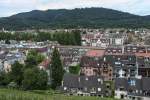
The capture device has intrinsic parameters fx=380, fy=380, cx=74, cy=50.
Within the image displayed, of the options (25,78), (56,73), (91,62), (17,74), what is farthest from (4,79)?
(91,62)

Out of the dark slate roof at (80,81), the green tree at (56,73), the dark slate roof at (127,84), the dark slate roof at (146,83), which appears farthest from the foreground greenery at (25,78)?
the dark slate roof at (146,83)

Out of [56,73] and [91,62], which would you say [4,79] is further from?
[91,62]

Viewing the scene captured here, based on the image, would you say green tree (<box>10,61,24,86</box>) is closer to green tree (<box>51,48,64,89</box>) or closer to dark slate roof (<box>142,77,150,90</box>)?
green tree (<box>51,48,64,89</box>)

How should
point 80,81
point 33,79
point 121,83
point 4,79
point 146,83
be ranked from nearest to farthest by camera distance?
point 146,83 → point 121,83 → point 80,81 → point 33,79 → point 4,79

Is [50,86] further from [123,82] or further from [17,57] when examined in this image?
[17,57]

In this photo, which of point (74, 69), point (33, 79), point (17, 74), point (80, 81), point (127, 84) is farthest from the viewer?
point (74, 69)

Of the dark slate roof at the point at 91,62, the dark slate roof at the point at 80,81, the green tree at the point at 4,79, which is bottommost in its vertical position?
the green tree at the point at 4,79

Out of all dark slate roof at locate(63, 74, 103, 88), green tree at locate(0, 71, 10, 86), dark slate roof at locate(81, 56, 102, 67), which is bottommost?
green tree at locate(0, 71, 10, 86)

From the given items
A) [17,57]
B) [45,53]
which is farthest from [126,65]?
[45,53]

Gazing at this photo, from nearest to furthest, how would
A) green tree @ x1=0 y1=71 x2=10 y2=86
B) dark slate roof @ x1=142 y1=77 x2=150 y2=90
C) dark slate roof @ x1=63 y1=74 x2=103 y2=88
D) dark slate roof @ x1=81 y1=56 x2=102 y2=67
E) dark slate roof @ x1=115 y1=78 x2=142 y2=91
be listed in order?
dark slate roof @ x1=142 y1=77 x2=150 y2=90, dark slate roof @ x1=115 y1=78 x2=142 y2=91, dark slate roof @ x1=63 y1=74 x2=103 y2=88, green tree @ x1=0 y1=71 x2=10 y2=86, dark slate roof @ x1=81 y1=56 x2=102 y2=67

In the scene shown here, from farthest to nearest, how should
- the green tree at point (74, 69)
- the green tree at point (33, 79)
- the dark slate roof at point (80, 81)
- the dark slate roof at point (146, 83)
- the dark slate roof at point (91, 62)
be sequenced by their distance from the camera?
1. the green tree at point (74, 69)
2. the dark slate roof at point (91, 62)
3. the green tree at point (33, 79)
4. the dark slate roof at point (80, 81)
5. the dark slate roof at point (146, 83)

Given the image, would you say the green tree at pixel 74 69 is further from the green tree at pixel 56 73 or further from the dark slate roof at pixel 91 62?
the green tree at pixel 56 73

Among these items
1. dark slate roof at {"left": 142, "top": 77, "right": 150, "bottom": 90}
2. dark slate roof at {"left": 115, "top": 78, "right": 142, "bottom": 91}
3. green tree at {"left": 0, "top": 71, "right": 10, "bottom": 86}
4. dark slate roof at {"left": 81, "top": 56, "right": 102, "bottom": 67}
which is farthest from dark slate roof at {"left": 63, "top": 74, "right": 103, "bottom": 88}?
dark slate roof at {"left": 81, "top": 56, "right": 102, "bottom": 67}
